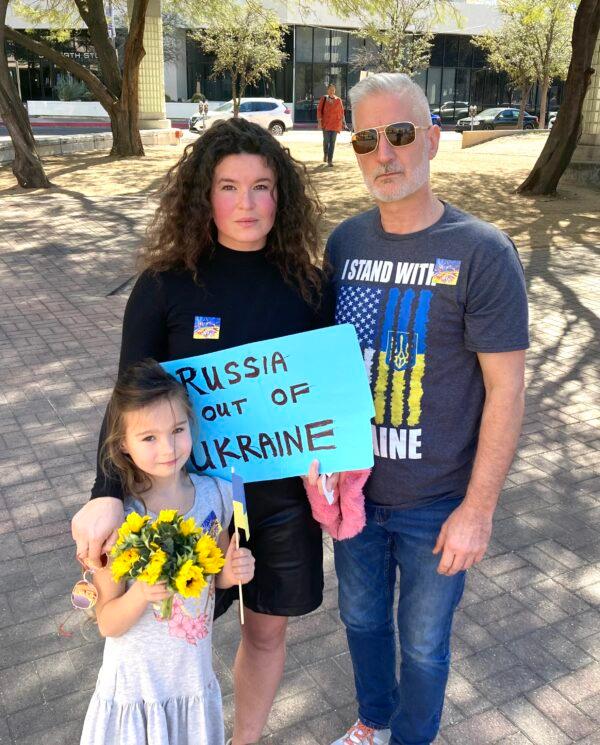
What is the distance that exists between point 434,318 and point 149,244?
914 mm

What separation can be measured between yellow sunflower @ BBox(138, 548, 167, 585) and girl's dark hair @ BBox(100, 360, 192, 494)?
348 mm

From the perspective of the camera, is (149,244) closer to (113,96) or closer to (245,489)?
(245,489)

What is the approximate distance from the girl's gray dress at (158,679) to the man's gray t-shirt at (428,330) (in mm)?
603

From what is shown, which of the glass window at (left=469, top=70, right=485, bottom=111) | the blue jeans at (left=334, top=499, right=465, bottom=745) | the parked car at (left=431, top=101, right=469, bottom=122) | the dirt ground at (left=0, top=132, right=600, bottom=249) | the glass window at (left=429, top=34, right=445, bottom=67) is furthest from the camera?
the glass window at (left=469, top=70, right=485, bottom=111)

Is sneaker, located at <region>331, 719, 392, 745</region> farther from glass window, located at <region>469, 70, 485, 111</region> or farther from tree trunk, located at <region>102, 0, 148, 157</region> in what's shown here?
glass window, located at <region>469, 70, 485, 111</region>

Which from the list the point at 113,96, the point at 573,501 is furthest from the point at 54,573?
the point at 113,96

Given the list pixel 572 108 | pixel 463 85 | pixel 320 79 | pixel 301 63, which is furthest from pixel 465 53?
pixel 572 108

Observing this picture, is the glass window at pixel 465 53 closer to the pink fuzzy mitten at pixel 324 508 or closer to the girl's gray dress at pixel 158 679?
the pink fuzzy mitten at pixel 324 508

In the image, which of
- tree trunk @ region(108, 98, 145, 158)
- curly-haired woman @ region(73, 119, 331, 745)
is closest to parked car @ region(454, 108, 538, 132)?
tree trunk @ region(108, 98, 145, 158)

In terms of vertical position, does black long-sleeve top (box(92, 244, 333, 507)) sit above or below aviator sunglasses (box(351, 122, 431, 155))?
below

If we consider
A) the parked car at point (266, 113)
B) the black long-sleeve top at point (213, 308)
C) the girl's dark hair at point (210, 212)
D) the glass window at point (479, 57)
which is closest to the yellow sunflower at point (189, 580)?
the black long-sleeve top at point (213, 308)

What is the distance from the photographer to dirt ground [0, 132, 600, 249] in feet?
44.5

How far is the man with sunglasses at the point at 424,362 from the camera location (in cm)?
213

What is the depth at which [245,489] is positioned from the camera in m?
2.35
